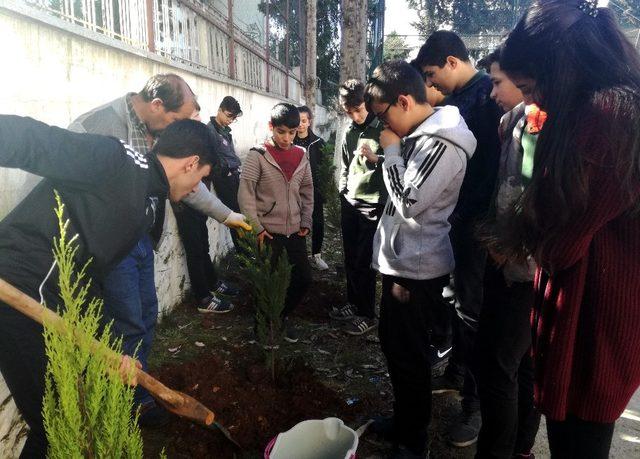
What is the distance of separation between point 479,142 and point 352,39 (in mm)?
5141

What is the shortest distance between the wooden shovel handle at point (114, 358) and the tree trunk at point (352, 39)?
6.46m

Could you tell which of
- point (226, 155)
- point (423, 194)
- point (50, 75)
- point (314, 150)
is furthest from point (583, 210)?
point (314, 150)

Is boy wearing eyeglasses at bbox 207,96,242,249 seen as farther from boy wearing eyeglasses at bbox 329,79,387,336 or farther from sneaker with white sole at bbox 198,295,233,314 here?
boy wearing eyeglasses at bbox 329,79,387,336

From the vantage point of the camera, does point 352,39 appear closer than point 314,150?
No

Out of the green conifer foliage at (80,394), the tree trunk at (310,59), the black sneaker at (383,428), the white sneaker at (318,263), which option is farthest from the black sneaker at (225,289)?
the tree trunk at (310,59)

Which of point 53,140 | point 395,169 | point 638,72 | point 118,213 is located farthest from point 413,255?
point 53,140

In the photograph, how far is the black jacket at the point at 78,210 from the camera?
1.66 metres

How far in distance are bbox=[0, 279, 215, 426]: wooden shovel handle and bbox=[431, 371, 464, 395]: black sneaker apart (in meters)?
1.87

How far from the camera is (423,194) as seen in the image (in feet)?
6.90

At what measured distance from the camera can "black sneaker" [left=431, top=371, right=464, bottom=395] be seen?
10.7 ft

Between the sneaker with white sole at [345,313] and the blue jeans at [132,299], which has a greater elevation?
the blue jeans at [132,299]

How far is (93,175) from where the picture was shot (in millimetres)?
1723

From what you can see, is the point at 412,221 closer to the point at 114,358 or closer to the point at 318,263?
the point at 114,358

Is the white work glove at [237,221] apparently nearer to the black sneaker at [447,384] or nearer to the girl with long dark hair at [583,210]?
the black sneaker at [447,384]
